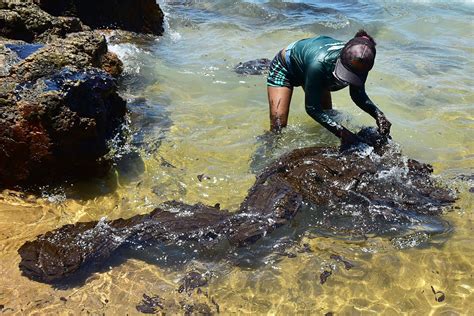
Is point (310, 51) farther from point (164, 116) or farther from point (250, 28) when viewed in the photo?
point (250, 28)

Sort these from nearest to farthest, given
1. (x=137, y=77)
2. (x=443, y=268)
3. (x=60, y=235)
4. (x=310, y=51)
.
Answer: (x=443, y=268), (x=60, y=235), (x=310, y=51), (x=137, y=77)

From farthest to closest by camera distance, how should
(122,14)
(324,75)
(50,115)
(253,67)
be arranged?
(122,14) → (253,67) → (324,75) → (50,115)

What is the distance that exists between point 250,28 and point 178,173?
24.4 ft

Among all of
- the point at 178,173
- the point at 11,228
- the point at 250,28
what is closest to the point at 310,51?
the point at 178,173

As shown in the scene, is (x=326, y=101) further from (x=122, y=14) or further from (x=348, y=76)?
(x=122, y=14)

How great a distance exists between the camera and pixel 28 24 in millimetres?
6273

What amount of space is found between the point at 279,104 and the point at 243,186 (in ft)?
4.08

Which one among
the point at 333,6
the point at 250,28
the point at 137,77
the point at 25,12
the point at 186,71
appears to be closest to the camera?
the point at 25,12

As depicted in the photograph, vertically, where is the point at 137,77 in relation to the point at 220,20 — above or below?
below

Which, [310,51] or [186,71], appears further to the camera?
[186,71]

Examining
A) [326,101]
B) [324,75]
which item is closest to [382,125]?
[324,75]

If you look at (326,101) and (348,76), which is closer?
(348,76)

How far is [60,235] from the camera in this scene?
3889 millimetres

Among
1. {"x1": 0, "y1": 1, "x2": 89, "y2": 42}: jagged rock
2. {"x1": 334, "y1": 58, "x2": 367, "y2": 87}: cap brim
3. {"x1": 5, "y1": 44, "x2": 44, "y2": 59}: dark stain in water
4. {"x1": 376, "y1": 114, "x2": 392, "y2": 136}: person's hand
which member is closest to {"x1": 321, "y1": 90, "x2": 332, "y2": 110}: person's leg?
{"x1": 376, "y1": 114, "x2": 392, "y2": 136}: person's hand
